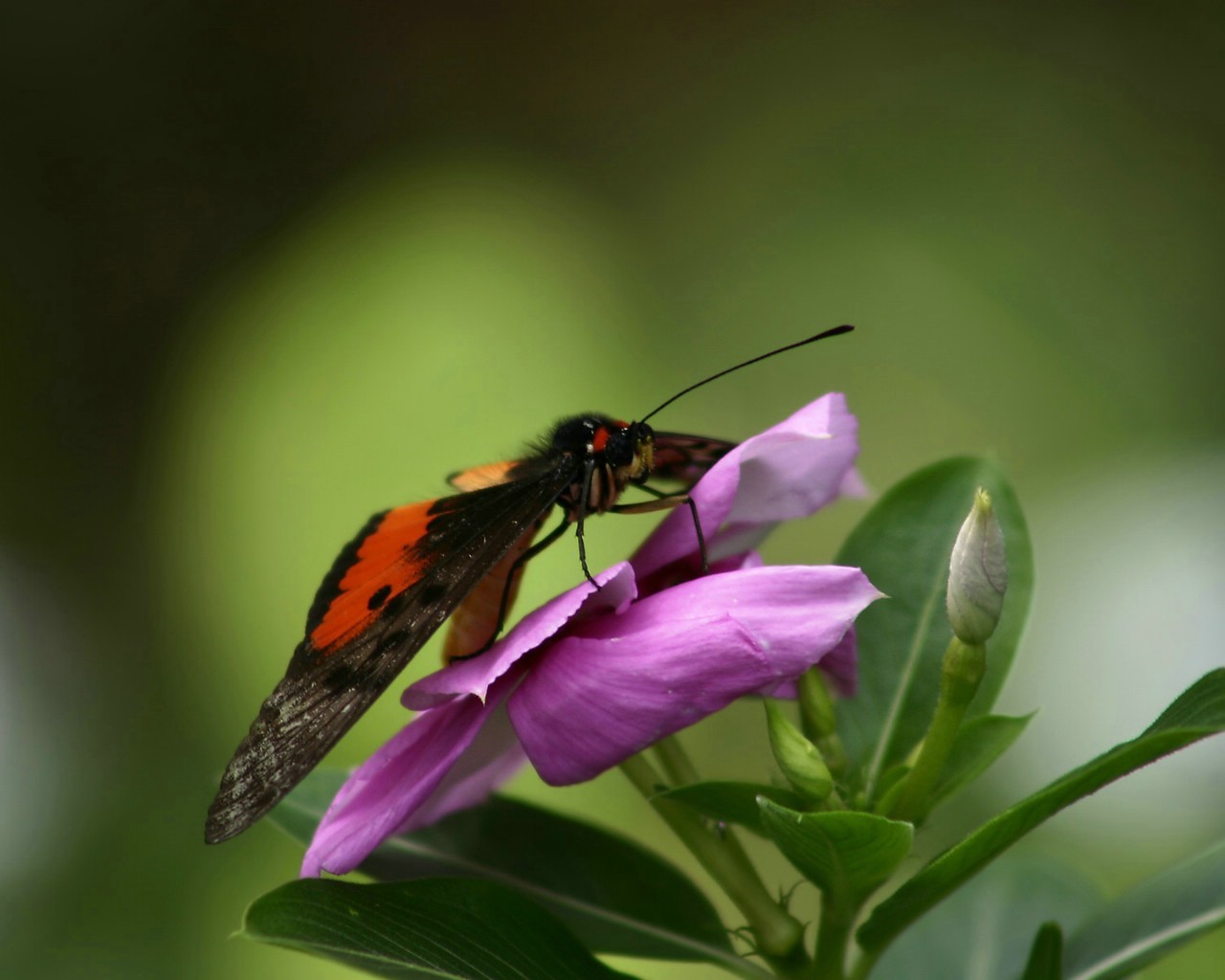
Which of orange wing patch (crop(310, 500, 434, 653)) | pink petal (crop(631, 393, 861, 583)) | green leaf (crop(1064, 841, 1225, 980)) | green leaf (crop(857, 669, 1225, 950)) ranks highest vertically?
orange wing patch (crop(310, 500, 434, 653))

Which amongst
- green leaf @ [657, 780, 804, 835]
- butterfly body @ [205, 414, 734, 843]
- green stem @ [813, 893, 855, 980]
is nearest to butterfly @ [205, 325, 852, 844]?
butterfly body @ [205, 414, 734, 843]

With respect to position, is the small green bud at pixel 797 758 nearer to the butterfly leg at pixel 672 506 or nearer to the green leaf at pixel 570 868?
the butterfly leg at pixel 672 506

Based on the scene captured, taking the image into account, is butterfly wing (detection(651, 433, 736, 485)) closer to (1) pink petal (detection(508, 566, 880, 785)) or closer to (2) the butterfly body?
(2) the butterfly body

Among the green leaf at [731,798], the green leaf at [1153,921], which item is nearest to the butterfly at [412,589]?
the green leaf at [731,798]

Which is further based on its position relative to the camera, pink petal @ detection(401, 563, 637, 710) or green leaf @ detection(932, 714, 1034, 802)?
green leaf @ detection(932, 714, 1034, 802)

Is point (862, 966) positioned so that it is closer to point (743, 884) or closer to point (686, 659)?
point (743, 884)

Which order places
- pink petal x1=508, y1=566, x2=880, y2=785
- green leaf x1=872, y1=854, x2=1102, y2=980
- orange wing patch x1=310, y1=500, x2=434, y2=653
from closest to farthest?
pink petal x1=508, y1=566, x2=880, y2=785 < orange wing patch x1=310, y1=500, x2=434, y2=653 < green leaf x1=872, y1=854, x2=1102, y2=980
